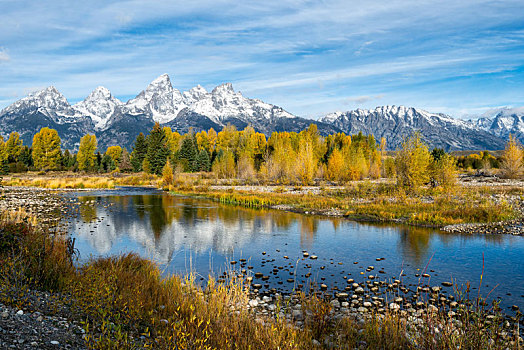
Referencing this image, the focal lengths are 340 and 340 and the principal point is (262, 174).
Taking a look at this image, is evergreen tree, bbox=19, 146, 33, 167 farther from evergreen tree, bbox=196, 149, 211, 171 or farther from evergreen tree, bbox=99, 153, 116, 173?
evergreen tree, bbox=196, 149, 211, 171

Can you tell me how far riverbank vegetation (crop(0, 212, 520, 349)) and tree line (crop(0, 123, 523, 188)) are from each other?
28582 millimetres

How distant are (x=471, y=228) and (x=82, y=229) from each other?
2397 cm

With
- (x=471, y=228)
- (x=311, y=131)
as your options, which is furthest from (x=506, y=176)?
(x=471, y=228)

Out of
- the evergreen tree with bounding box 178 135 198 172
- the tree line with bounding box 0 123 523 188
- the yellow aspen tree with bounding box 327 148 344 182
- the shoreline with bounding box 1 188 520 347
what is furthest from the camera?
the evergreen tree with bounding box 178 135 198 172

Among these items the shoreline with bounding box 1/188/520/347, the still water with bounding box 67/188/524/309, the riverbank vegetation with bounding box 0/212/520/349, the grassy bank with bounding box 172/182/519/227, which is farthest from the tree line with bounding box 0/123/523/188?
the riverbank vegetation with bounding box 0/212/520/349

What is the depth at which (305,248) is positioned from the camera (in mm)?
16656

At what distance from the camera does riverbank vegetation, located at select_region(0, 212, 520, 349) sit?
5445mm

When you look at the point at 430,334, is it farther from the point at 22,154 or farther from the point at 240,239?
the point at 22,154

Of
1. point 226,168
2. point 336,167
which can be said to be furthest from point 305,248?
point 226,168

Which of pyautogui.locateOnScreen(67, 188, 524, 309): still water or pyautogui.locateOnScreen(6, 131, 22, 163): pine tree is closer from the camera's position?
pyautogui.locateOnScreen(67, 188, 524, 309): still water

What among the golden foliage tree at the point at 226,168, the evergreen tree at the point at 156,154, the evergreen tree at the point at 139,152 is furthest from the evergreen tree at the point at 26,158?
the golden foliage tree at the point at 226,168

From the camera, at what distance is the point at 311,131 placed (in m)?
82.6

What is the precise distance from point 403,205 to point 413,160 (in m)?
6.24

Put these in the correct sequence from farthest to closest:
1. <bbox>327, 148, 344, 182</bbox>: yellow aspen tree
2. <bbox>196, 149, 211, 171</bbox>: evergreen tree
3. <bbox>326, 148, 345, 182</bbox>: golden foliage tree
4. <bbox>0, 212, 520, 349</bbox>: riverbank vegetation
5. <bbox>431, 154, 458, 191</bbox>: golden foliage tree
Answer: <bbox>196, 149, 211, 171</bbox>: evergreen tree, <bbox>327, 148, 344, 182</bbox>: yellow aspen tree, <bbox>326, 148, 345, 182</bbox>: golden foliage tree, <bbox>431, 154, 458, 191</bbox>: golden foliage tree, <bbox>0, 212, 520, 349</bbox>: riverbank vegetation
